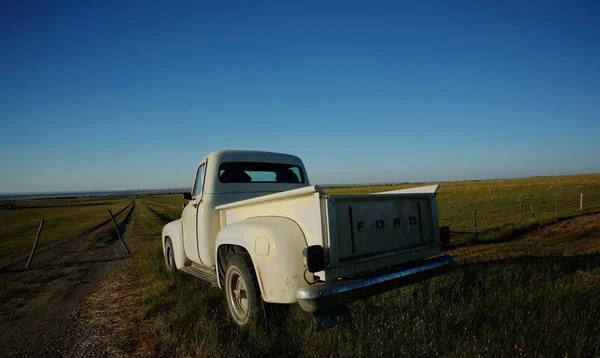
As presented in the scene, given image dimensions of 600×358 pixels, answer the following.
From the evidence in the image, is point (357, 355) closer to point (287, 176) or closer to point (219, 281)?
point (219, 281)

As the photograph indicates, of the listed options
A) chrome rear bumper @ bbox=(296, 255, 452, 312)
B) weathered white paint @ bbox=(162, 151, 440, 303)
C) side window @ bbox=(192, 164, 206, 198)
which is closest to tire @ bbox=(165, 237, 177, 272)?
side window @ bbox=(192, 164, 206, 198)

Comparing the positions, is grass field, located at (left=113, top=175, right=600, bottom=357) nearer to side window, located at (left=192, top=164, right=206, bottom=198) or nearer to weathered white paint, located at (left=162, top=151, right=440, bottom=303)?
weathered white paint, located at (left=162, top=151, right=440, bottom=303)

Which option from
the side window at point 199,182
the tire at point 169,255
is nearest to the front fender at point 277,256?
the side window at point 199,182

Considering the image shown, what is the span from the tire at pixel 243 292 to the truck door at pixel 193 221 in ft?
4.33

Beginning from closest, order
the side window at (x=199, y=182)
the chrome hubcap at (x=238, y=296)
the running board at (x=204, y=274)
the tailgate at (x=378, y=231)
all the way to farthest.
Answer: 1. the tailgate at (x=378, y=231)
2. the chrome hubcap at (x=238, y=296)
3. the running board at (x=204, y=274)
4. the side window at (x=199, y=182)

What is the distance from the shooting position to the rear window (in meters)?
5.36

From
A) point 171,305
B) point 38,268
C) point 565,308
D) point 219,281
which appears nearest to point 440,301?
point 565,308

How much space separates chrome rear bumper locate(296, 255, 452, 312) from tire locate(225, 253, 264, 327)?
28.9 inches

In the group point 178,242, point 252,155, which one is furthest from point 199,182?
point 178,242

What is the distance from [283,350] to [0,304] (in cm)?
598

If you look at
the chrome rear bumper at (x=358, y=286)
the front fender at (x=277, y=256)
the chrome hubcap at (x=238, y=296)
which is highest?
the front fender at (x=277, y=256)

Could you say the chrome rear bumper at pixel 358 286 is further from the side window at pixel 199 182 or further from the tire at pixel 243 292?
the side window at pixel 199 182

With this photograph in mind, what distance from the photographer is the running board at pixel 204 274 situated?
459cm

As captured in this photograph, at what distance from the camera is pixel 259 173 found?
18.9 ft
